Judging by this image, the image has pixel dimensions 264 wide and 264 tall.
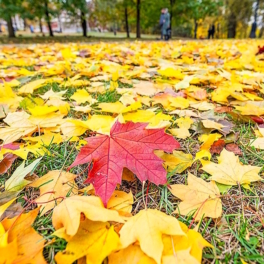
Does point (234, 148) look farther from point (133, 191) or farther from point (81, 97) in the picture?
point (81, 97)

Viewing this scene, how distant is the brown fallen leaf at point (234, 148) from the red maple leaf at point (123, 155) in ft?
1.10

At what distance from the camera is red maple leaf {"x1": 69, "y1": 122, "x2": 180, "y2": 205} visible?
57 centimetres

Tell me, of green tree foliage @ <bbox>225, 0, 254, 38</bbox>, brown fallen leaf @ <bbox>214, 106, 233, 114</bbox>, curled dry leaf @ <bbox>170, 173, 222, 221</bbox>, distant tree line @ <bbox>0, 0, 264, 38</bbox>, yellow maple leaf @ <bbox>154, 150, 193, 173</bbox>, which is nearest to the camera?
curled dry leaf @ <bbox>170, 173, 222, 221</bbox>

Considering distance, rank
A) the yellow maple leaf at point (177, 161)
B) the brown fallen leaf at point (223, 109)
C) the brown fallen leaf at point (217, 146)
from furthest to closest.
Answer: the brown fallen leaf at point (223, 109) → the brown fallen leaf at point (217, 146) → the yellow maple leaf at point (177, 161)

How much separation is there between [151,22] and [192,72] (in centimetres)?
2137

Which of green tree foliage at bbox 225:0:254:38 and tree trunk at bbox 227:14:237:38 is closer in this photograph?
green tree foliage at bbox 225:0:254:38

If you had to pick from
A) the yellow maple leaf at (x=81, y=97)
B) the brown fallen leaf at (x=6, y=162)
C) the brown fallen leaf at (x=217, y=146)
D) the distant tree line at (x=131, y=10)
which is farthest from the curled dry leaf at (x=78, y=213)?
the distant tree line at (x=131, y=10)

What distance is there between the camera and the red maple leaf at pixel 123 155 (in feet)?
1.88

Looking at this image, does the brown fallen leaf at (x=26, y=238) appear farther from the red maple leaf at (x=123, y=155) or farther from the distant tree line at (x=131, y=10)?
the distant tree line at (x=131, y=10)

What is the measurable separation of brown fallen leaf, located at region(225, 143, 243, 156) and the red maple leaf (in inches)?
13.2

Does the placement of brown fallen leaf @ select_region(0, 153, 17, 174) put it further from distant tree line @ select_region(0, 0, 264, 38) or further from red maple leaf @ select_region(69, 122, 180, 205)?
distant tree line @ select_region(0, 0, 264, 38)

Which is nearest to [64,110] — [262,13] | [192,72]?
[192,72]

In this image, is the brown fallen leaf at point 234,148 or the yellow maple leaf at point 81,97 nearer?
the brown fallen leaf at point 234,148

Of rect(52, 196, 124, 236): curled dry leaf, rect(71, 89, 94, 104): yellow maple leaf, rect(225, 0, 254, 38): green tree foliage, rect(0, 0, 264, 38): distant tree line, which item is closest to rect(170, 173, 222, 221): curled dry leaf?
rect(52, 196, 124, 236): curled dry leaf
